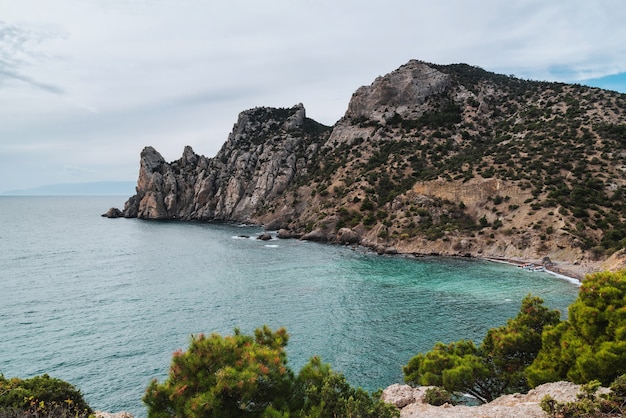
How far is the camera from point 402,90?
132250 mm

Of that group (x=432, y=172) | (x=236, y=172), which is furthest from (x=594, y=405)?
(x=236, y=172)

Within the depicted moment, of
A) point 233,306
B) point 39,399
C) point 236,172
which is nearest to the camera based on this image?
point 39,399

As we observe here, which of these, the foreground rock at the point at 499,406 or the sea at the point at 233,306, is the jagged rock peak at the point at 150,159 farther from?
the foreground rock at the point at 499,406

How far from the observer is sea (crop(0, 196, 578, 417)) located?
30.5m

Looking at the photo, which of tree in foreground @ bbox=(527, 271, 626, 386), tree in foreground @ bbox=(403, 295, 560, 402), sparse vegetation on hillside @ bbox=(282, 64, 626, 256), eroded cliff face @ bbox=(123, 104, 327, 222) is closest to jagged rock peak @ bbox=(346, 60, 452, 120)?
sparse vegetation on hillside @ bbox=(282, 64, 626, 256)

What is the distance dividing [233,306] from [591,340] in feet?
120

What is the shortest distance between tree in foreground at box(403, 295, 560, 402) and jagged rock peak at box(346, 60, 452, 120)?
11724 centimetres

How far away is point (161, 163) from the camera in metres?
164

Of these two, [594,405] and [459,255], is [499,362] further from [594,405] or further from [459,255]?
[459,255]

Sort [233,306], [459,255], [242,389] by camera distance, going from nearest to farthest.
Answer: [242,389]
[233,306]
[459,255]

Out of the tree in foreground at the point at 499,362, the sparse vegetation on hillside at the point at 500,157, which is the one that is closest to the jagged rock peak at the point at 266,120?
the sparse vegetation on hillside at the point at 500,157

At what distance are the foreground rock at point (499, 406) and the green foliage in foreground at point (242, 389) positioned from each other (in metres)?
2.53

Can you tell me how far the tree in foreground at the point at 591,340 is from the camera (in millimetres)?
14172

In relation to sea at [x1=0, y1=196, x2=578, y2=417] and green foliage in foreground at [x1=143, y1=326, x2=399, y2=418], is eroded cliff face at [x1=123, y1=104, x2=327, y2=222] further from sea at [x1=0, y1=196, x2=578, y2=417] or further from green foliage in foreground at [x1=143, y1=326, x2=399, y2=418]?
green foliage in foreground at [x1=143, y1=326, x2=399, y2=418]
